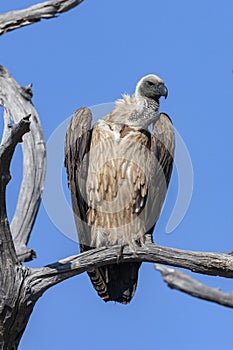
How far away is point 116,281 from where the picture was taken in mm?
7742

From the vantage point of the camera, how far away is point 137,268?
7.75 metres

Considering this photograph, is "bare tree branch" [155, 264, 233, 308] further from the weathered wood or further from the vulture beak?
the vulture beak

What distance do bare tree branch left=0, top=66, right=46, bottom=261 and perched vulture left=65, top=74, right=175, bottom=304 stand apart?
1677mm

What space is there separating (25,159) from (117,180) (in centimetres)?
172

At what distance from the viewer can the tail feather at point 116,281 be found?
25.2 feet

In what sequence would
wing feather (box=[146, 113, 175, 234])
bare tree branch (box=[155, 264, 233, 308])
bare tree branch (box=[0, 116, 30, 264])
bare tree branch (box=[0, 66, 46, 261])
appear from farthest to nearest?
wing feather (box=[146, 113, 175, 234]) < bare tree branch (box=[0, 66, 46, 261]) < bare tree branch (box=[0, 116, 30, 264]) < bare tree branch (box=[155, 264, 233, 308])

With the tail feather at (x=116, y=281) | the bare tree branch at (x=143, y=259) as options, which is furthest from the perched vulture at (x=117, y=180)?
the bare tree branch at (x=143, y=259)

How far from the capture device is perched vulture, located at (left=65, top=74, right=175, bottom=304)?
7703mm

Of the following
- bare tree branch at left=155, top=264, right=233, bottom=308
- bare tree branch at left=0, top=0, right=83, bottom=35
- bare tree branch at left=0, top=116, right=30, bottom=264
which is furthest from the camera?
bare tree branch at left=0, top=0, right=83, bottom=35

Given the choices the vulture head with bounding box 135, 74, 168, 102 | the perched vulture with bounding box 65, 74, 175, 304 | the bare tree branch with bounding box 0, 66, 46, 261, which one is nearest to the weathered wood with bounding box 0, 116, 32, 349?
the bare tree branch with bounding box 0, 66, 46, 261

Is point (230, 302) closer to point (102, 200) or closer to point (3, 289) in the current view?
point (3, 289)

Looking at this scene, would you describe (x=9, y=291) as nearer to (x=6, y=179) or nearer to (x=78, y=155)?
(x=6, y=179)

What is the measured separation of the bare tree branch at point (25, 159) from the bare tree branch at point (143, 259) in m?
0.21

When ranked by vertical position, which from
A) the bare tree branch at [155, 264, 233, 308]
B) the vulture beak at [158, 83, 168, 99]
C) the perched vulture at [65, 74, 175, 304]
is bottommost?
the bare tree branch at [155, 264, 233, 308]
